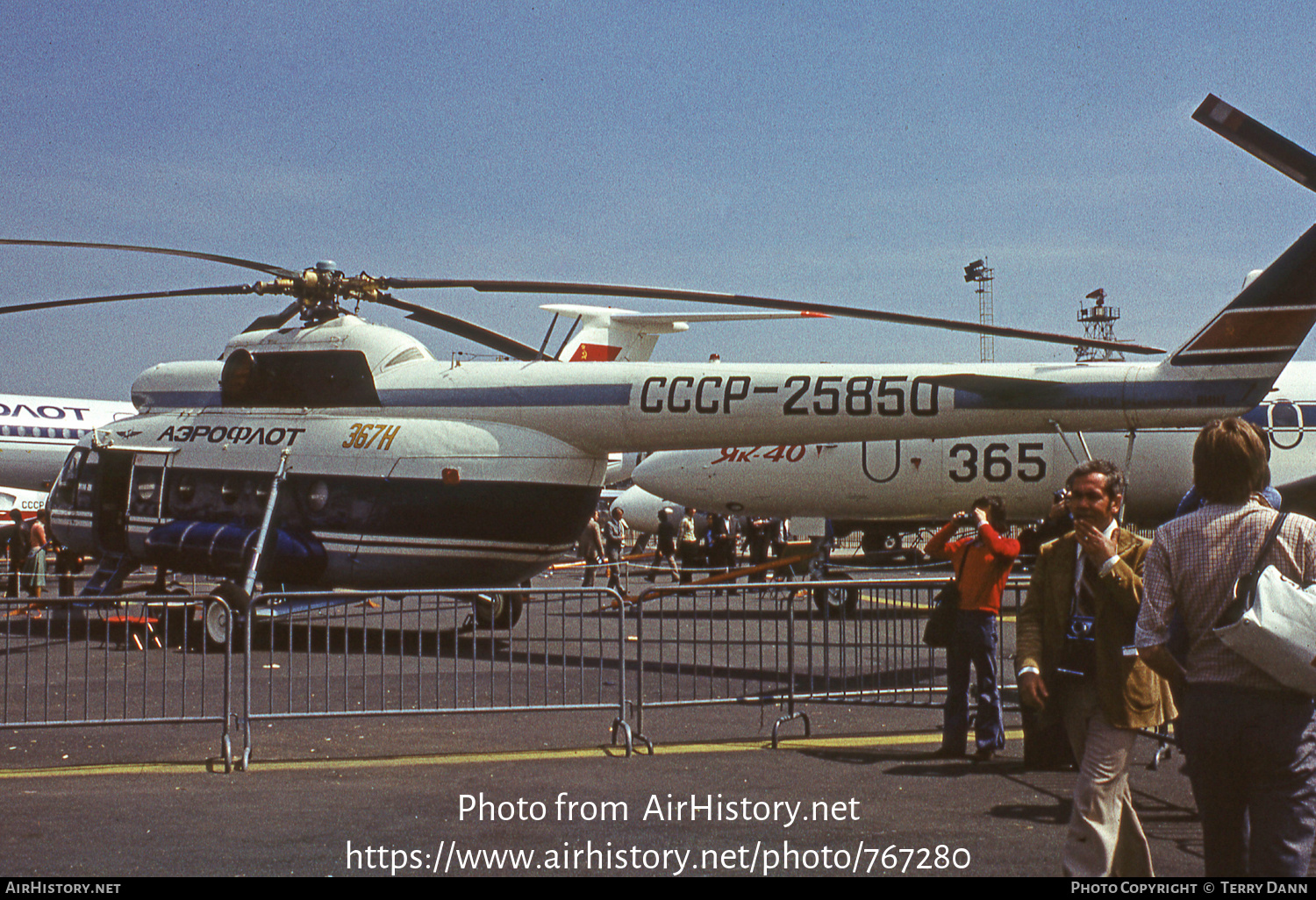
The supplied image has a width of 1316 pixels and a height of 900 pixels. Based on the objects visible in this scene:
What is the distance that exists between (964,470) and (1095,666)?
48.7 ft

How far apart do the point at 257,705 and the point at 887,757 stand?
189 inches

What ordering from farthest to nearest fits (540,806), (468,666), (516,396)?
1. (516,396)
2. (468,666)
3. (540,806)

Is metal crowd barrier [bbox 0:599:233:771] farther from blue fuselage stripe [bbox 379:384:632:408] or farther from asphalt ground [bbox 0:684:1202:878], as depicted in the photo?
blue fuselage stripe [bbox 379:384:632:408]

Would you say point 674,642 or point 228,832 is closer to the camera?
point 228,832

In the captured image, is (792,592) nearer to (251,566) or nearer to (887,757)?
(887,757)

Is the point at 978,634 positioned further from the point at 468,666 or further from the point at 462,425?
the point at 462,425

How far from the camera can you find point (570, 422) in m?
13.6

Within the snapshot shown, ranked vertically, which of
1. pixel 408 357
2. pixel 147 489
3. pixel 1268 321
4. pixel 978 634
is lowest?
pixel 978 634

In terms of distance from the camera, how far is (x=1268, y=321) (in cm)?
1209

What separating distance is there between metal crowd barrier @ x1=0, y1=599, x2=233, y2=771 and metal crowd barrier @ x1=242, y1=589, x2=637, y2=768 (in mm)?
424

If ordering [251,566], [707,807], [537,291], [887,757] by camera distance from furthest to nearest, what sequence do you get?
1. [251,566]
2. [537,291]
3. [887,757]
4. [707,807]

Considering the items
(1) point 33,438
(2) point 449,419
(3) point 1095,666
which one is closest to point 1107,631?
(3) point 1095,666

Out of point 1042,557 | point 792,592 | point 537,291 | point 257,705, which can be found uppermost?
point 537,291
